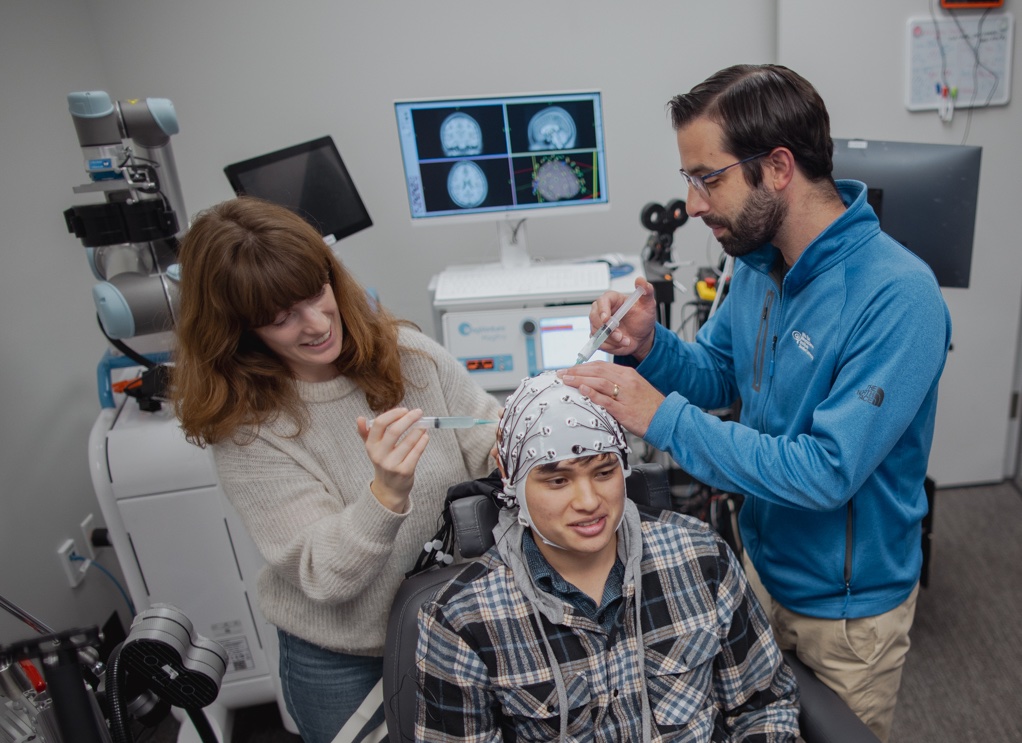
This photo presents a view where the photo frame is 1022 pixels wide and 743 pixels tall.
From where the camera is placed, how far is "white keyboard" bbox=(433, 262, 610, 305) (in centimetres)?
218

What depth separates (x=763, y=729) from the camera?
1.22 meters

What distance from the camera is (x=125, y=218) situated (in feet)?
5.63

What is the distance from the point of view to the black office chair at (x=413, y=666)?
120cm

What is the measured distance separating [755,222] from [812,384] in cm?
27

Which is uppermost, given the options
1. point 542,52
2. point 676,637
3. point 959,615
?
point 542,52

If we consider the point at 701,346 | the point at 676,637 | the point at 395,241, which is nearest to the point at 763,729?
the point at 676,637

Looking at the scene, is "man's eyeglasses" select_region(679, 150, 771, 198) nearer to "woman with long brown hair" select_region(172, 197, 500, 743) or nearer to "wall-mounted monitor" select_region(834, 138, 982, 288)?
"woman with long brown hair" select_region(172, 197, 500, 743)

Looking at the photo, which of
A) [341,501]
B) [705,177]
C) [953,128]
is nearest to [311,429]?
[341,501]

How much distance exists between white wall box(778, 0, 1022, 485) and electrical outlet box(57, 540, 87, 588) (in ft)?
8.81

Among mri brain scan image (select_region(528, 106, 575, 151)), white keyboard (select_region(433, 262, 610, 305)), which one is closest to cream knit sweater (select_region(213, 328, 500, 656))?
white keyboard (select_region(433, 262, 610, 305))

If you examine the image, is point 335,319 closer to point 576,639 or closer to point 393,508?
point 393,508

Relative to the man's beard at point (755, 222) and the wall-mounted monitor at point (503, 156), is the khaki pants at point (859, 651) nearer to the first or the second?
the man's beard at point (755, 222)

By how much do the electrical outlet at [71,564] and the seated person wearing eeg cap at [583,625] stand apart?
57.3 inches

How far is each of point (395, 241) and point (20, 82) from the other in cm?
125
